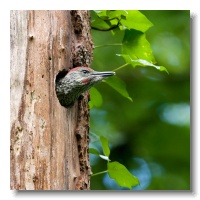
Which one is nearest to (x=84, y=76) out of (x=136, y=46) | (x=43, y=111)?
(x=43, y=111)

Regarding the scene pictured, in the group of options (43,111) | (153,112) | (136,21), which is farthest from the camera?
(153,112)

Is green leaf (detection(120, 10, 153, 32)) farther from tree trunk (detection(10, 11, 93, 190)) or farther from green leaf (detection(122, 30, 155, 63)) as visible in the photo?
tree trunk (detection(10, 11, 93, 190))

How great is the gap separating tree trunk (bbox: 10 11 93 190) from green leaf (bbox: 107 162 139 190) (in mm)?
199

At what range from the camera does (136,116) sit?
4008mm

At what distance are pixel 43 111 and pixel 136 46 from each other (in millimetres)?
535

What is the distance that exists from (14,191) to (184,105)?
3.83ft

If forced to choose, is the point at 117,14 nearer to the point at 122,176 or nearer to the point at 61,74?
the point at 61,74

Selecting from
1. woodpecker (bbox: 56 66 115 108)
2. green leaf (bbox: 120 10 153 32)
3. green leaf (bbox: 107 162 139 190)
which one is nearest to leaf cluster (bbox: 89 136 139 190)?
green leaf (bbox: 107 162 139 190)

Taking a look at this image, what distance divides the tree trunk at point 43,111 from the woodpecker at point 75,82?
0.04 metres

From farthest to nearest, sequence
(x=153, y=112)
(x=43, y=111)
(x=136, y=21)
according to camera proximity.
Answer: (x=153, y=112) → (x=136, y=21) → (x=43, y=111)

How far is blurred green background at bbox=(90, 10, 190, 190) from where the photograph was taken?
142 inches

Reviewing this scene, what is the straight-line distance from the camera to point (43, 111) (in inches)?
104

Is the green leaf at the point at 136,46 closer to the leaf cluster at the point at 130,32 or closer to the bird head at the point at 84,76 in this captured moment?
the leaf cluster at the point at 130,32
